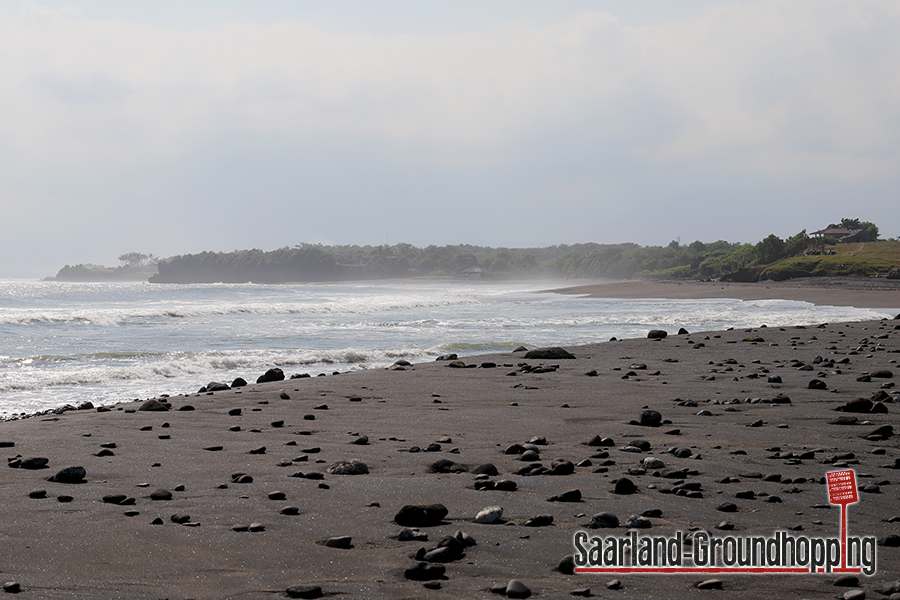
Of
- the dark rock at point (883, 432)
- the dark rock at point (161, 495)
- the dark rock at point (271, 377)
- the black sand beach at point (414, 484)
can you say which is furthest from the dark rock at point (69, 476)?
the dark rock at point (271, 377)

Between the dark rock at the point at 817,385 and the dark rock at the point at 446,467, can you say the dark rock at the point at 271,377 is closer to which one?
the dark rock at the point at 446,467

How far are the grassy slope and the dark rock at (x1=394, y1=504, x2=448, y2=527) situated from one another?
81815 millimetres

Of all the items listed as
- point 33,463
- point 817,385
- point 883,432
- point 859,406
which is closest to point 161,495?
point 33,463

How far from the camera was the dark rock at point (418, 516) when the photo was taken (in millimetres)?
3928

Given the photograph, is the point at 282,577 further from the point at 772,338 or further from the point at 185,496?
the point at 772,338

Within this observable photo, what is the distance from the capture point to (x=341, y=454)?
19.6 ft

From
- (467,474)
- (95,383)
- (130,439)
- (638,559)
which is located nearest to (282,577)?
(638,559)

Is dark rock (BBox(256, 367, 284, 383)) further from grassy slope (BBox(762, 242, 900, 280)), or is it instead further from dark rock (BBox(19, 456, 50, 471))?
grassy slope (BBox(762, 242, 900, 280))

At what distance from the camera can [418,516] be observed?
3934 mm

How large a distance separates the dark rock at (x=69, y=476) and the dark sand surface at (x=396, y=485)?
103 millimetres

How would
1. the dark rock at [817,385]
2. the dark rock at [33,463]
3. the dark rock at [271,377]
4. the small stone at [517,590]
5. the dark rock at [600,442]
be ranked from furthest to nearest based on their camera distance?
1. the dark rock at [271,377]
2. the dark rock at [817,385]
3. the dark rock at [600,442]
4. the dark rock at [33,463]
5. the small stone at [517,590]

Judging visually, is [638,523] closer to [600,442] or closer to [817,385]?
[600,442]

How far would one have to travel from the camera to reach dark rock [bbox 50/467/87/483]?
16.4 ft

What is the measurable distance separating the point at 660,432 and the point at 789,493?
7.70 feet
